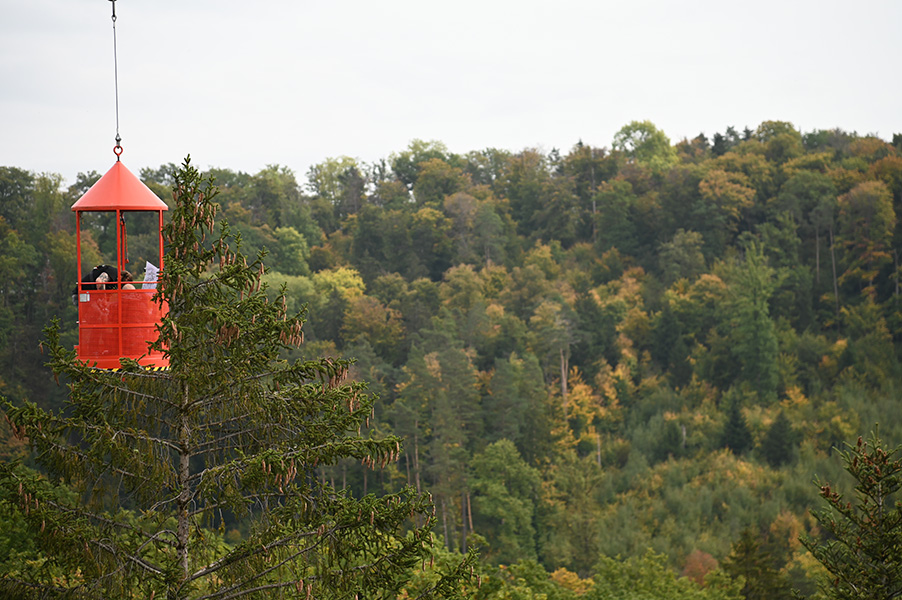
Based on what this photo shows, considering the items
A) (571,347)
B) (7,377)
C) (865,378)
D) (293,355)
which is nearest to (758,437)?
(865,378)

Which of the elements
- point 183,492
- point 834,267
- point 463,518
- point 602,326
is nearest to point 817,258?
point 834,267

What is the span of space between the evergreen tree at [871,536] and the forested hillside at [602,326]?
19168 mm

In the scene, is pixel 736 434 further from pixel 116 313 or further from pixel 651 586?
pixel 116 313

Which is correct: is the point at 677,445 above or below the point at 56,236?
below

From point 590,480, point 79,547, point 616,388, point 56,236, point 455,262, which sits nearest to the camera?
point 79,547

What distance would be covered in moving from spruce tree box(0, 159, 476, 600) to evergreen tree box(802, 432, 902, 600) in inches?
310

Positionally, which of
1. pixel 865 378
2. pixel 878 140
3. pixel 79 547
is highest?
pixel 878 140

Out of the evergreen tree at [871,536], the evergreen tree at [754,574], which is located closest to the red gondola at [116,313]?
the evergreen tree at [871,536]

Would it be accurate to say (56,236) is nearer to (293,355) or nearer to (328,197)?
(293,355)

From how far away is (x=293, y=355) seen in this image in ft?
169

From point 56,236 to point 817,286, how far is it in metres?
44.3

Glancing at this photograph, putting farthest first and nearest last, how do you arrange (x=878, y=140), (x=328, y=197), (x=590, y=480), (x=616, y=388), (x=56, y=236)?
(x=328, y=197)
(x=878, y=140)
(x=616, y=388)
(x=56, y=236)
(x=590, y=480)

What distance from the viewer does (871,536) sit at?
15.0 m

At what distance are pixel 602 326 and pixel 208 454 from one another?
49.9 meters
